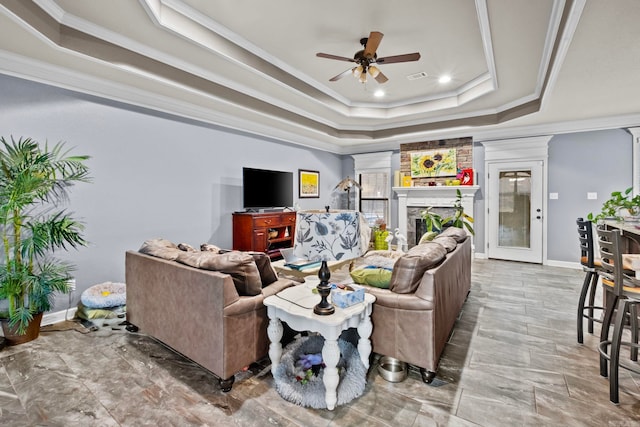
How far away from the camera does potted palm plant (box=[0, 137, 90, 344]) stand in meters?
2.57

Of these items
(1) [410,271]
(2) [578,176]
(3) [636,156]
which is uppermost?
(3) [636,156]

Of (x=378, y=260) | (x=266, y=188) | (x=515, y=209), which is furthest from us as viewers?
(x=515, y=209)

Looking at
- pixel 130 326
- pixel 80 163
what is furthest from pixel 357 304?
pixel 80 163

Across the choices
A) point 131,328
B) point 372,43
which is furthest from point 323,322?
point 372,43

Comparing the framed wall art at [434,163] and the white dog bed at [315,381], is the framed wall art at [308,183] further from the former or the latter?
the white dog bed at [315,381]

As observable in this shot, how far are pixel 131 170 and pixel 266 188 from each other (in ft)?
6.91

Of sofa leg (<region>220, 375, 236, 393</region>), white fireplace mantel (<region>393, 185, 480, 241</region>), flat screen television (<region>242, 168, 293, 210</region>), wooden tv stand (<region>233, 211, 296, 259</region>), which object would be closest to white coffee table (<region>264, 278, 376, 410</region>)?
sofa leg (<region>220, 375, 236, 393</region>)

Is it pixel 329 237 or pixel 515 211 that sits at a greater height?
pixel 515 211

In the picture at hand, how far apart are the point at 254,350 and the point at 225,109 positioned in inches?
140

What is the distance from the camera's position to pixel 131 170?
12.2 ft

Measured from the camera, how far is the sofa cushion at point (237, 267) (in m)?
2.06

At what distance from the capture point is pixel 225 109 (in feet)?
14.8

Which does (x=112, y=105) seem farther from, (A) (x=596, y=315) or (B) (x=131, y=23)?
(A) (x=596, y=315)

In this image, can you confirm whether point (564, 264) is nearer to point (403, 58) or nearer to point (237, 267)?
point (403, 58)
